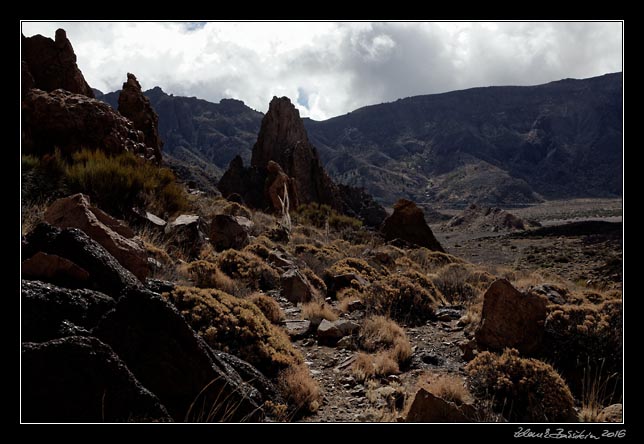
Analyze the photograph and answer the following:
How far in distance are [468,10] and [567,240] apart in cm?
5243

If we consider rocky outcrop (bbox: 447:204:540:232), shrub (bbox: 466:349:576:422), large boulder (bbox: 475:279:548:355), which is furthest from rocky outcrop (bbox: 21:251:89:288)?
rocky outcrop (bbox: 447:204:540:232)

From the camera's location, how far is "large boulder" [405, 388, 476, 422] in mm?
3309

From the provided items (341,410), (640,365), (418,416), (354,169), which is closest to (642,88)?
(640,365)

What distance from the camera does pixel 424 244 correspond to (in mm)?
22500

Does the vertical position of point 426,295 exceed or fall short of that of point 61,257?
it falls short

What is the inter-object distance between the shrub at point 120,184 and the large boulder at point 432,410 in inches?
291

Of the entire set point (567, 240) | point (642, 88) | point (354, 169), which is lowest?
point (567, 240)

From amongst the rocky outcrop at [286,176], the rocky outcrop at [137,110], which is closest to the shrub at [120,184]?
the rocky outcrop at [137,110]

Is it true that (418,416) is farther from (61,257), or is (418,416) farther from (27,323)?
(61,257)

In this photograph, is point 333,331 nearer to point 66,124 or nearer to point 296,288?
point 296,288

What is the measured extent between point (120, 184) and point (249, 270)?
11.6 feet

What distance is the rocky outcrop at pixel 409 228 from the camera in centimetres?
2259

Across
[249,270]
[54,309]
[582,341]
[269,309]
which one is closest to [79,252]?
[54,309]

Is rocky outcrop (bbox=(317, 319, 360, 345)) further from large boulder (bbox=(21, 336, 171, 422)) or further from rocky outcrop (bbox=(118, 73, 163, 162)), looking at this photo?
rocky outcrop (bbox=(118, 73, 163, 162))
